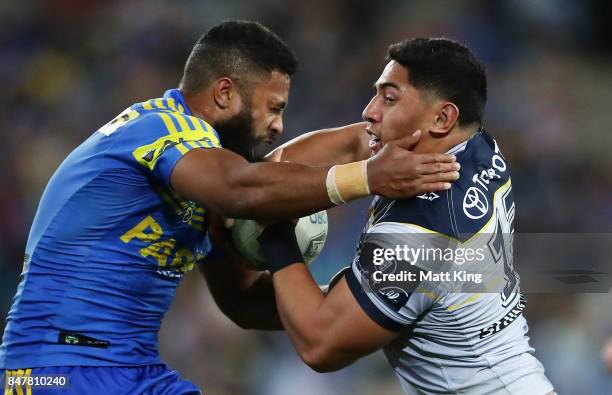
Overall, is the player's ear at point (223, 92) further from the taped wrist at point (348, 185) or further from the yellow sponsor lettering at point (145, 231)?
the taped wrist at point (348, 185)

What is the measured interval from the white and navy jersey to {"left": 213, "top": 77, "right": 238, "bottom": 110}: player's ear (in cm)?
86

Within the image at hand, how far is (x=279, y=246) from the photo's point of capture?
3752mm

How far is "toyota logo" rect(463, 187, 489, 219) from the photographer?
3.50 metres

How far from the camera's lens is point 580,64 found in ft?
30.7

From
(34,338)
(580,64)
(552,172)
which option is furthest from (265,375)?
(580,64)

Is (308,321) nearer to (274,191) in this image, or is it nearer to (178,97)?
(274,191)

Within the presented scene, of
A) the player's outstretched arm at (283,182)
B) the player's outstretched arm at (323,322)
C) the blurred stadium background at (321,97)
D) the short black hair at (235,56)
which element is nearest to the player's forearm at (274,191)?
the player's outstretched arm at (283,182)

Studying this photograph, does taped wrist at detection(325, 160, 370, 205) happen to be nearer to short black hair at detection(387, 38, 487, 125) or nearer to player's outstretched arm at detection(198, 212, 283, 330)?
short black hair at detection(387, 38, 487, 125)

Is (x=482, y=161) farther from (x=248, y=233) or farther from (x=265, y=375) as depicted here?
(x=265, y=375)

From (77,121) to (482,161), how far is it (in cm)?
667

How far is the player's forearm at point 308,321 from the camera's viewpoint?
3471 millimetres

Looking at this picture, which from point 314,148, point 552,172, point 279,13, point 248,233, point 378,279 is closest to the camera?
point 378,279

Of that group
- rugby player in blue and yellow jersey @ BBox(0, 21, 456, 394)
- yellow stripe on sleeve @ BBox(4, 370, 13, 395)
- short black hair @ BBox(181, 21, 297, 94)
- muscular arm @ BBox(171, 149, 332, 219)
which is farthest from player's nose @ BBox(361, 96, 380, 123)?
yellow stripe on sleeve @ BBox(4, 370, 13, 395)

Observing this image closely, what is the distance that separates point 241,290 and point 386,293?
1.37 metres
